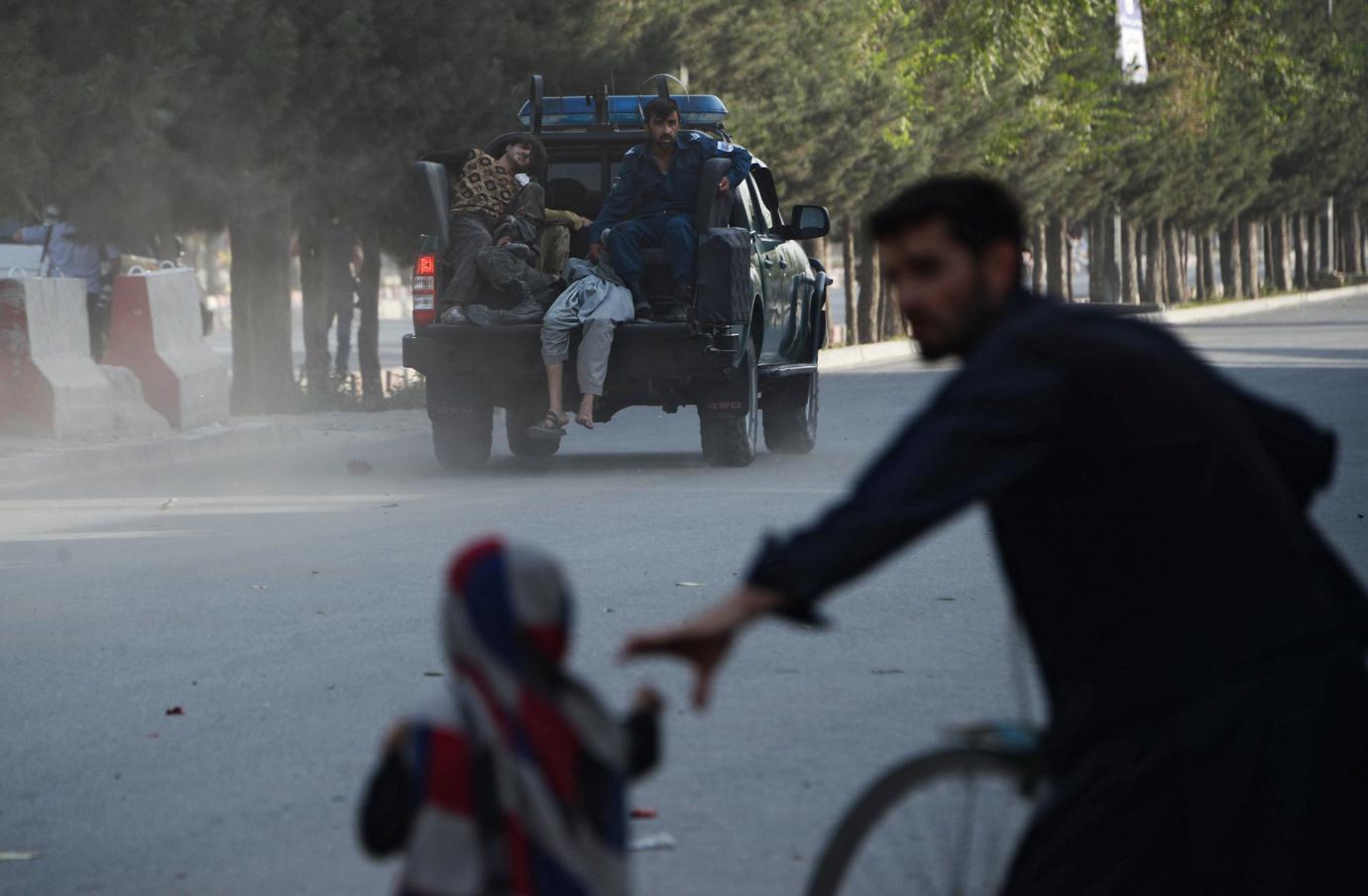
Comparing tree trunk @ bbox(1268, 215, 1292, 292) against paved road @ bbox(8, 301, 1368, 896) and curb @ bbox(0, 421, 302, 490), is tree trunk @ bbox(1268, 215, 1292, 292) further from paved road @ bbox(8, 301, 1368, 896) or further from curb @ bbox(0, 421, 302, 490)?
paved road @ bbox(8, 301, 1368, 896)

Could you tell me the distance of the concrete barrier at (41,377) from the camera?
16.9 metres

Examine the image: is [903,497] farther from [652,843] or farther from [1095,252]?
[1095,252]

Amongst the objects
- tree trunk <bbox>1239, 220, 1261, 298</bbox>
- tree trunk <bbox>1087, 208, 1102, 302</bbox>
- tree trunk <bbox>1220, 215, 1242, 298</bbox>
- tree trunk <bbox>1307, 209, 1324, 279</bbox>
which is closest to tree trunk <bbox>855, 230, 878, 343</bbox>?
tree trunk <bbox>1087, 208, 1102, 302</bbox>

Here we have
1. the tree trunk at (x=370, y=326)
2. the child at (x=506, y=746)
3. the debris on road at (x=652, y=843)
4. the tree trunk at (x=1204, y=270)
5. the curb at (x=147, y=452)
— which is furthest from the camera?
the tree trunk at (x=1204, y=270)

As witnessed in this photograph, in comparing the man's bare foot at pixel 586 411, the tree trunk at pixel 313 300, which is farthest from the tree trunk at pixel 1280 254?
the man's bare foot at pixel 586 411

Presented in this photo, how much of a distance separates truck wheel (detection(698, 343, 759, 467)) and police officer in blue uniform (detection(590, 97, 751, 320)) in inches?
24.9

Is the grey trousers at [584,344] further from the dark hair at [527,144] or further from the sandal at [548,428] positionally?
the dark hair at [527,144]

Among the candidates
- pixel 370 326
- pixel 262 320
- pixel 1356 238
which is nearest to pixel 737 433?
pixel 262 320

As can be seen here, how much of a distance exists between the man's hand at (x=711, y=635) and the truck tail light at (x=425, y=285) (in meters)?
11.8

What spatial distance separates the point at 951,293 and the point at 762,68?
2908cm

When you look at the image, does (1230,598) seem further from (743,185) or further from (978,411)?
(743,185)

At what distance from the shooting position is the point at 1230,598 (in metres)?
3.14

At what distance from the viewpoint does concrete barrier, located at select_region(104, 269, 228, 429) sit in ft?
59.4

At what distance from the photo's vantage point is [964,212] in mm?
3160
